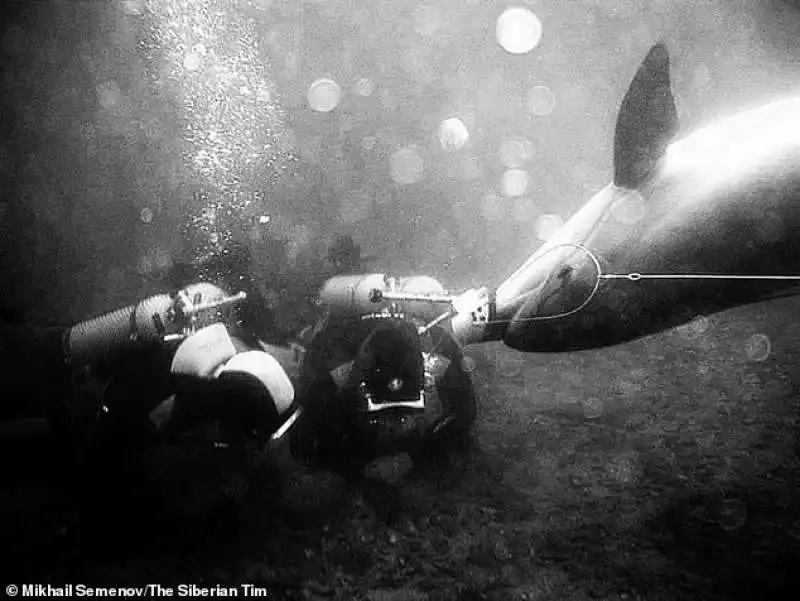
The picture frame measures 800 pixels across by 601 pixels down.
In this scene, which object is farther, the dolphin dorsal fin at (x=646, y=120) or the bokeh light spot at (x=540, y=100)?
the bokeh light spot at (x=540, y=100)

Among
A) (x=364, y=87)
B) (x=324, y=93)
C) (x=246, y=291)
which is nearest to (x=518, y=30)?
(x=364, y=87)

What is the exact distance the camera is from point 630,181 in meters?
2.75

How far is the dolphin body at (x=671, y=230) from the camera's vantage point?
7.64ft

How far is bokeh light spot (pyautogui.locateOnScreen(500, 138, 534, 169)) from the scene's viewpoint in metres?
32.1

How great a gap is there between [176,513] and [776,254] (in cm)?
494

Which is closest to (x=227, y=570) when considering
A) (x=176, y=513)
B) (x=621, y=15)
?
(x=176, y=513)

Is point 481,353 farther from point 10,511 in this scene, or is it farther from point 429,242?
point 429,242

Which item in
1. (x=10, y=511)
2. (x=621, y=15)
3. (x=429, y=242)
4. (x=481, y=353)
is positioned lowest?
(x=10, y=511)

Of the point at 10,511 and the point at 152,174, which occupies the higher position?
the point at 152,174

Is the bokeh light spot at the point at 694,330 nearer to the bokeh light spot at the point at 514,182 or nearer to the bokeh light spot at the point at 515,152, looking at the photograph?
the bokeh light spot at the point at 515,152

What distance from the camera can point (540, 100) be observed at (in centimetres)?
2989

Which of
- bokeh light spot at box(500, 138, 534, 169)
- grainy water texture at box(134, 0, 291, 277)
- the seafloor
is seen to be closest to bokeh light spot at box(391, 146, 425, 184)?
grainy water texture at box(134, 0, 291, 277)

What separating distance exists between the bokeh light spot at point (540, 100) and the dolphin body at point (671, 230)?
30.2m

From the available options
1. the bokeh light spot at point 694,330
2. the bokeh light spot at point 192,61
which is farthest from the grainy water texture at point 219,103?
the bokeh light spot at point 694,330
